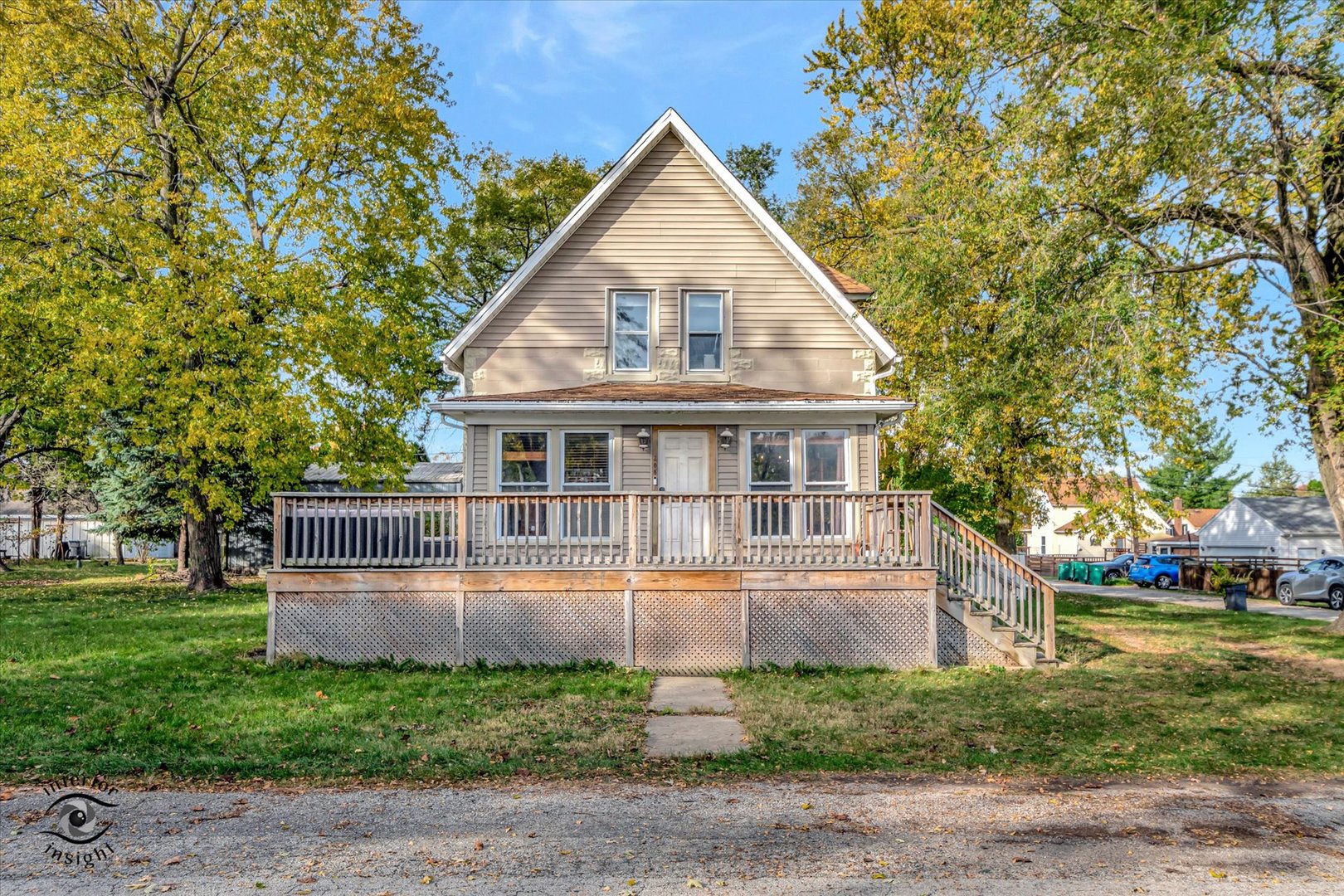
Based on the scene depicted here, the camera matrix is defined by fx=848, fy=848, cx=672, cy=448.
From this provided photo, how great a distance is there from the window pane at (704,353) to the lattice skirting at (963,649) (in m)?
6.74

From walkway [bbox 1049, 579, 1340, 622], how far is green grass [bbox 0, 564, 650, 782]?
18970 millimetres

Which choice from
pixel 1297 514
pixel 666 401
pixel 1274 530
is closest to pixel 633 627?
pixel 666 401

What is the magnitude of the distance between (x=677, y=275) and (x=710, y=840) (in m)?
12.6

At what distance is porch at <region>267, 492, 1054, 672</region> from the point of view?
12180 mm

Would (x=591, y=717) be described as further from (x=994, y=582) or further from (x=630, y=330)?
(x=630, y=330)

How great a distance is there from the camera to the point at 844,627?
12266 mm

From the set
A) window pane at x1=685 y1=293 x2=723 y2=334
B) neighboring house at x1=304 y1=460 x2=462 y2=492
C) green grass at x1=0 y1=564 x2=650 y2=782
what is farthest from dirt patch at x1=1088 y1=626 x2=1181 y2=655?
neighboring house at x1=304 y1=460 x2=462 y2=492

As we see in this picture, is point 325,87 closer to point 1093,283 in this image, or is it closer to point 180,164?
point 180,164

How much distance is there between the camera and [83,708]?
9266 mm

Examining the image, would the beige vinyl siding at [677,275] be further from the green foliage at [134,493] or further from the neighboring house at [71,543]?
the neighboring house at [71,543]

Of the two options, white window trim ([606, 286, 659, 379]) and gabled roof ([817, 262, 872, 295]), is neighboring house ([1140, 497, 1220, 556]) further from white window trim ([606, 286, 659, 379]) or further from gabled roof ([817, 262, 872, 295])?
white window trim ([606, 286, 659, 379])

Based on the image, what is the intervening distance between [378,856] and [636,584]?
6977mm

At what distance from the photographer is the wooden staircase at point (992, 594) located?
12242 millimetres

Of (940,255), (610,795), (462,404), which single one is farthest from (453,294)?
(610,795)
